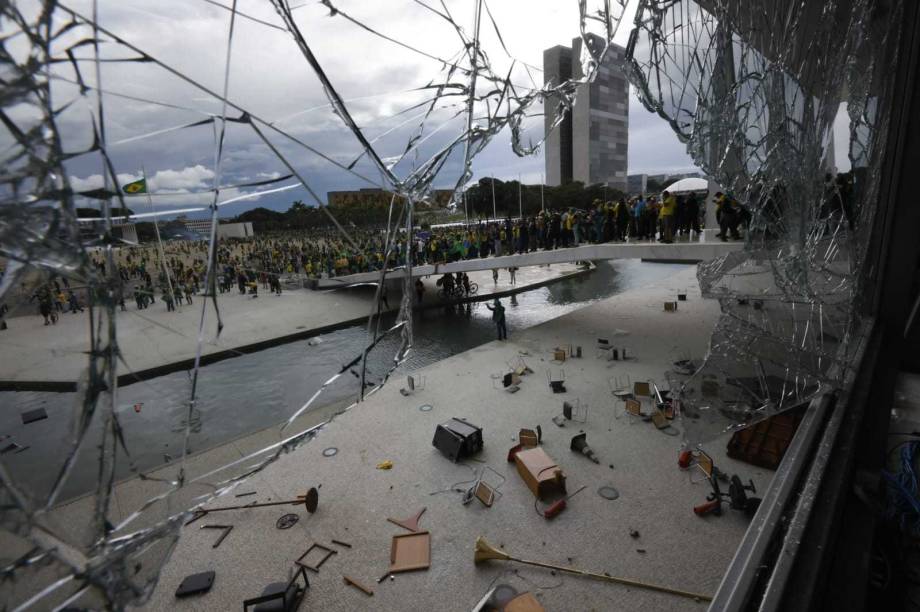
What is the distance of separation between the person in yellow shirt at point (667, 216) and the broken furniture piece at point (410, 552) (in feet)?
26.3

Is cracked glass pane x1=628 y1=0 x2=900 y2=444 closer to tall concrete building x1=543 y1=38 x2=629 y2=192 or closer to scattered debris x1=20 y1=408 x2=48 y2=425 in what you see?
scattered debris x1=20 y1=408 x2=48 y2=425

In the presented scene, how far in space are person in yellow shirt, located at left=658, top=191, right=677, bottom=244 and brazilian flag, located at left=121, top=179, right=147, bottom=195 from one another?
30.6 feet

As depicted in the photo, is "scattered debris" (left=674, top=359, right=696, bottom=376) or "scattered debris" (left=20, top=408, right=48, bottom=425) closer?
"scattered debris" (left=20, top=408, right=48, bottom=425)

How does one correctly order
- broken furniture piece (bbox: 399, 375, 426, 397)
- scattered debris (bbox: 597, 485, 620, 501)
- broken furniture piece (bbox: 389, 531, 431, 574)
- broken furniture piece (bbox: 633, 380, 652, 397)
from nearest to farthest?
broken furniture piece (bbox: 389, 531, 431, 574)
scattered debris (bbox: 597, 485, 620, 501)
broken furniture piece (bbox: 633, 380, 652, 397)
broken furniture piece (bbox: 399, 375, 426, 397)

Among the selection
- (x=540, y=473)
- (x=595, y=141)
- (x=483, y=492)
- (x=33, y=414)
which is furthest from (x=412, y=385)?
(x=595, y=141)

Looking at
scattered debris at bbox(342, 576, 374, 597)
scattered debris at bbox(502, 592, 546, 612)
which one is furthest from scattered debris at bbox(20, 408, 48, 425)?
scattered debris at bbox(502, 592, 546, 612)

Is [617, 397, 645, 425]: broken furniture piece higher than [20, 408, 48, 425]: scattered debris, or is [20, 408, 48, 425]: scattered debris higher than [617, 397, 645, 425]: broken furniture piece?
[20, 408, 48, 425]: scattered debris

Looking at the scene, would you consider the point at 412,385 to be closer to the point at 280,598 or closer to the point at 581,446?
the point at 581,446

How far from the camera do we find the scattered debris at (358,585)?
127 inches

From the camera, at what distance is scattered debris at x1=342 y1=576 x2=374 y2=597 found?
3.22 meters

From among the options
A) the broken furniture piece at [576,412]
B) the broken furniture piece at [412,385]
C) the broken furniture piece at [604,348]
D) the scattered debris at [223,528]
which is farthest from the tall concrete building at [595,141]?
the scattered debris at [223,528]

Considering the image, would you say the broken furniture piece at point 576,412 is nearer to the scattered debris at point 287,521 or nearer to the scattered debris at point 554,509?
the scattered debris at point 554,509

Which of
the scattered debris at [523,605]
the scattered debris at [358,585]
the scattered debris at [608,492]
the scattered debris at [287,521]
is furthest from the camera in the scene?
the scattered debris at [608,492]

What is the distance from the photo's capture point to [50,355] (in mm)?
1220
